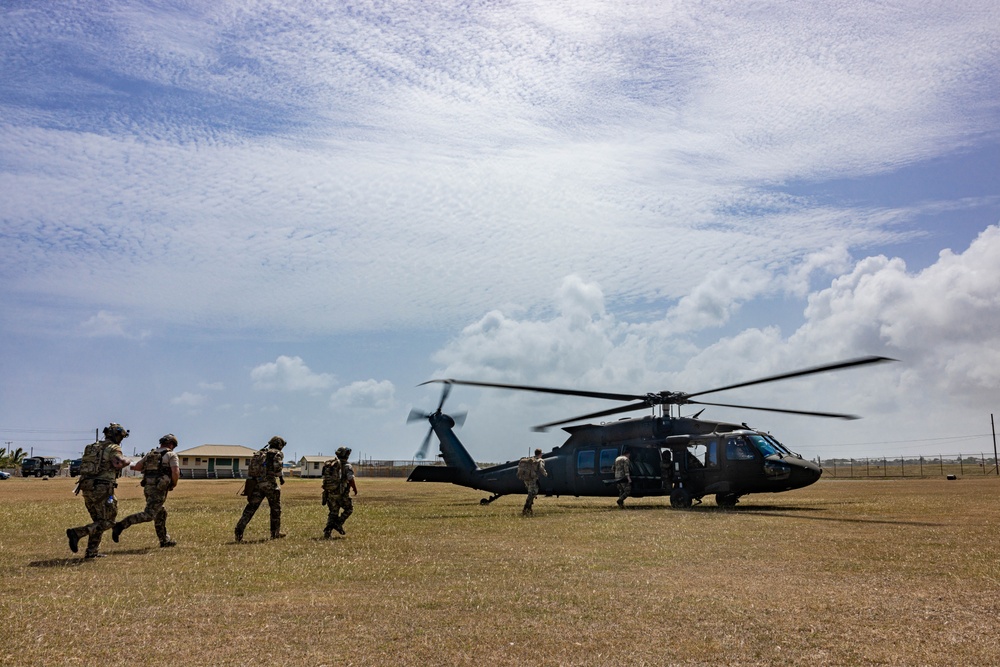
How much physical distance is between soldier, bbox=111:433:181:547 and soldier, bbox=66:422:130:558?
2.53 feet

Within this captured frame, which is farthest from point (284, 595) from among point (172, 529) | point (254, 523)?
point (254, 523)

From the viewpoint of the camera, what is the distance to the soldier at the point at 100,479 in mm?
12891

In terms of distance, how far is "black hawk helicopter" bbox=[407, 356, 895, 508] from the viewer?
22969 mm

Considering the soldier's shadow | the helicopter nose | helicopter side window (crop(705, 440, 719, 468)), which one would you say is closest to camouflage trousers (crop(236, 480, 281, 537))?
the soldier's shadow

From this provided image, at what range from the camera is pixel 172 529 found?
1841cm

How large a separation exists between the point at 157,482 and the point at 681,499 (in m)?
14.8

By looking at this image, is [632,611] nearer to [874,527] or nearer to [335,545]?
[335,545]

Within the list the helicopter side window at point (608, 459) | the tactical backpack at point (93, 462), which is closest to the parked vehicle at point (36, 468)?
the helicopter side window at point (608, 459)

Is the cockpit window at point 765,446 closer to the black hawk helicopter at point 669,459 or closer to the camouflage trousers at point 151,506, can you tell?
the black hawk helicopter at point 669,459

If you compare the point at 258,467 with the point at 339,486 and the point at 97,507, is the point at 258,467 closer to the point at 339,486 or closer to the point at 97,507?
the point at 339,486

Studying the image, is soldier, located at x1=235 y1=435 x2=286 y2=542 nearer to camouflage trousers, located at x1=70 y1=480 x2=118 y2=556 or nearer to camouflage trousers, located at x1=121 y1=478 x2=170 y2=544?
camouflage trousers, located at x1=121 y1=478 x2=170 y2=544

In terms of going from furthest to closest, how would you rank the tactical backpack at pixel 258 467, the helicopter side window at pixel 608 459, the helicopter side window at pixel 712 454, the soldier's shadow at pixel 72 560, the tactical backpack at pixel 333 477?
the helicopter side window at pixel 608 459
the helicopter side window at pixel 712 454
the tactical backpack at pixel 333 477
the tactical backpack at pixel 258 467
the soldier's shadow at pixel 72 560

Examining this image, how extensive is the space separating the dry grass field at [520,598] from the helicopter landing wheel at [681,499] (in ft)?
21.9

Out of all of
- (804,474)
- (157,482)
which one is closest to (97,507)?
(157,482)
